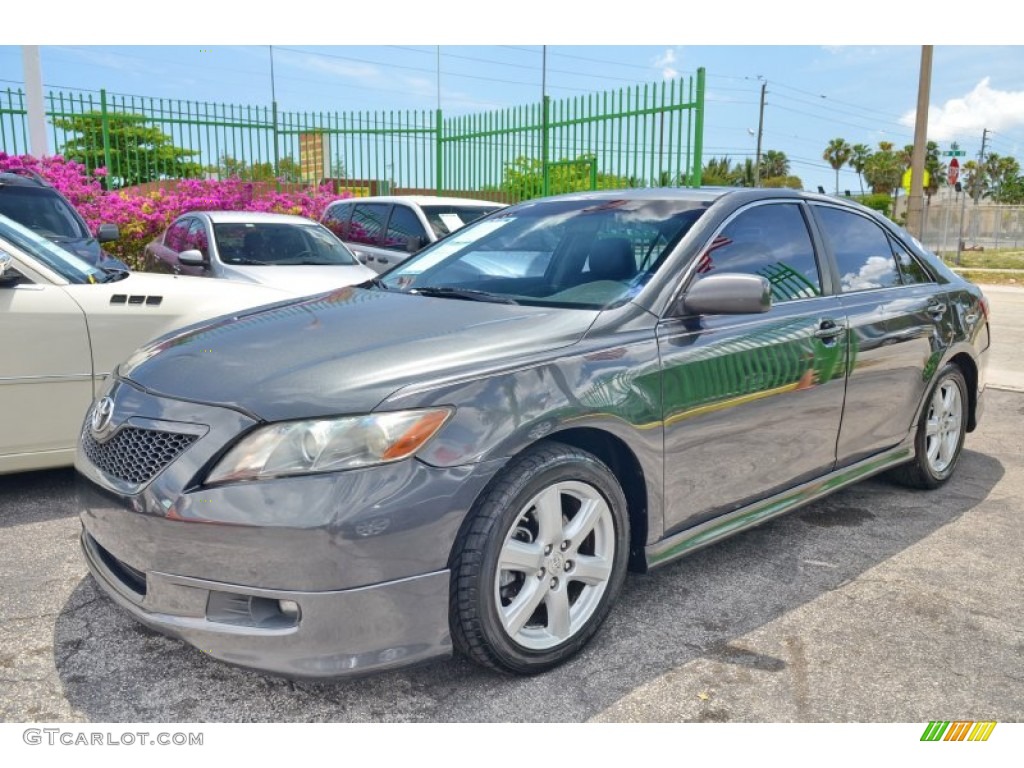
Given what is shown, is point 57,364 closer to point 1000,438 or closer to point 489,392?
point 489,392

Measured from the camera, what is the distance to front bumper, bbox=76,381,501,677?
7.34 ft

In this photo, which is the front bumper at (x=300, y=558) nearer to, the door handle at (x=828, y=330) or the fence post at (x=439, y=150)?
the door handle at (x=828, y=330)

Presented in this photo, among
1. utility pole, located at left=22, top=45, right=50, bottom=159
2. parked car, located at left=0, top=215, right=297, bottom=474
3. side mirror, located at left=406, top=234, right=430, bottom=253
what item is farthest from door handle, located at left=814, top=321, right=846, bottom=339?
utility pole, located at left=22, top=45, right=50, bottom=159

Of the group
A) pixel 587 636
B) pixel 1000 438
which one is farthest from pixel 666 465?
pixel 1000 438

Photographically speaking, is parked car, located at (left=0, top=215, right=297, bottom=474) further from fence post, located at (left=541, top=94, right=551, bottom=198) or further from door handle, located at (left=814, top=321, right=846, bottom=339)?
fence post, located at (left=541, top=94, right=551, bottom=198)

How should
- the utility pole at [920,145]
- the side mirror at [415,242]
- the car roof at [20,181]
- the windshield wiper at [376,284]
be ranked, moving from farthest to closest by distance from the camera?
the utility pole at [920,145]
the side mirror at [415,242]
the car roof at [20,181]
the windshield wiper at [376,284]

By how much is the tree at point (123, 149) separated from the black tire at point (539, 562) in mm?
11563

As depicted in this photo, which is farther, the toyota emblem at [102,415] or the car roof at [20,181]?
the car roof at [20,181]

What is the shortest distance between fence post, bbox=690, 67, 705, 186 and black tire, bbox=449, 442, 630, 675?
9218 mm

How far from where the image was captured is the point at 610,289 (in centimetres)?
313

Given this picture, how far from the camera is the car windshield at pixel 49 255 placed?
430 centimetres

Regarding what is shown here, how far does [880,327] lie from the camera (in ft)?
13.1
